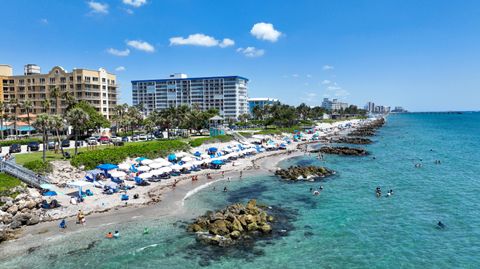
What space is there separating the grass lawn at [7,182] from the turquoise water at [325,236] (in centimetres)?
1455

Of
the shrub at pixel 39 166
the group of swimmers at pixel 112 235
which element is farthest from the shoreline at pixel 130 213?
the shrub at pixel 39 166

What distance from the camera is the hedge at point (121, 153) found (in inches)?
1992

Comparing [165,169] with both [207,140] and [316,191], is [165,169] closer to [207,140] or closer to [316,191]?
[316,191]

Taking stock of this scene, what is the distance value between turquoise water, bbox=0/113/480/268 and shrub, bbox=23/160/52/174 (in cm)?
1978

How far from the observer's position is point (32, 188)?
128 feet

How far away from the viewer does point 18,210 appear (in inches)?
1319

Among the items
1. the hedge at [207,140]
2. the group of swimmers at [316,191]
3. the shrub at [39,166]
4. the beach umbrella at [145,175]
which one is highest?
the hedge at [207,140]

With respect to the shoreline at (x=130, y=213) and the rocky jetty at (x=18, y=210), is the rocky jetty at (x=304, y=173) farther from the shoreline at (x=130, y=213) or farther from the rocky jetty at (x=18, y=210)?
the rocky jetty at (x=18, y=210)

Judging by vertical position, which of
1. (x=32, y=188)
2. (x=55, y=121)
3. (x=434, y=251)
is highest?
(x=55, y=121)

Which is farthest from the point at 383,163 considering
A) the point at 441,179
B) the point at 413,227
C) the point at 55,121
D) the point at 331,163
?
the point at 55,121

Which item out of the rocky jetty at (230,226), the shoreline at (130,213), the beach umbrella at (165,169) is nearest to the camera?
the shoreline at (130,213)

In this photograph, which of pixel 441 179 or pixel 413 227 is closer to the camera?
pixel 413 227

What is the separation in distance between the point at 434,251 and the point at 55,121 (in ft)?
168

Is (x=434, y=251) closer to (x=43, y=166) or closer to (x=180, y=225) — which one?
(x=180, y=225)
